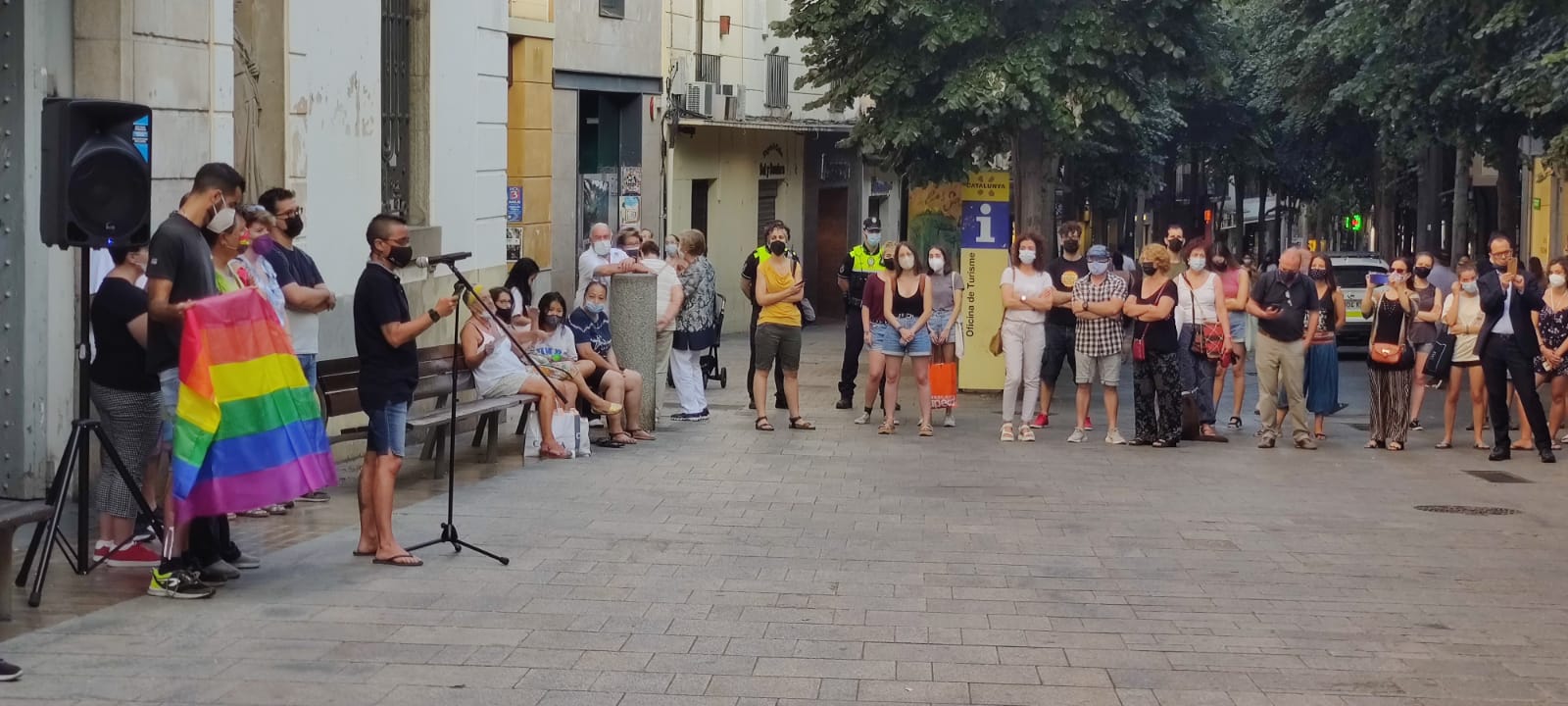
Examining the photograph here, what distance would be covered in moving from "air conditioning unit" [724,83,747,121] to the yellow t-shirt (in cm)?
1574

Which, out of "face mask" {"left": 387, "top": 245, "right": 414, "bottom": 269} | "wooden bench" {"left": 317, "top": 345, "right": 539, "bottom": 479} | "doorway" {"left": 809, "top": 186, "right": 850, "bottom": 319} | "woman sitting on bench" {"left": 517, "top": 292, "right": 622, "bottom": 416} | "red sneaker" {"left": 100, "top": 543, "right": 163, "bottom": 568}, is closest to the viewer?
"red sneaker" {"left": 100, "top": 543, "right": 163, "bottom": 568}

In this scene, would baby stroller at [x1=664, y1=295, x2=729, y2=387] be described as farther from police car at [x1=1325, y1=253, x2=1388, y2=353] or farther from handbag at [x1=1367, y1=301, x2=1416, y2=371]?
police car at [x1=1325, y1=253, x2=1388, y2=353]

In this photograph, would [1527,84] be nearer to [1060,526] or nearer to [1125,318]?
[1125,318]

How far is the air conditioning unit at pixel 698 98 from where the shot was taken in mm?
31391

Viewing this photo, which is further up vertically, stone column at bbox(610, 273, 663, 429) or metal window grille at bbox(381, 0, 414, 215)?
metal window grille at bbox(381, 0, 414, 215)

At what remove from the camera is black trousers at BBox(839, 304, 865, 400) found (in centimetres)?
1900

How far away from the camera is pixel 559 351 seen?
50.4ft

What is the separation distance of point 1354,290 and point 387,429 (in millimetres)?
21991

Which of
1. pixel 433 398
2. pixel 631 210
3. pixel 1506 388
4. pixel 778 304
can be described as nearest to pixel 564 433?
pixel 433 398

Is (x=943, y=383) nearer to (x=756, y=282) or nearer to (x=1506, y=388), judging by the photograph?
(x=756, y=282)

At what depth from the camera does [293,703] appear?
6.90 metres

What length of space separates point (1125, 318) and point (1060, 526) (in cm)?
551

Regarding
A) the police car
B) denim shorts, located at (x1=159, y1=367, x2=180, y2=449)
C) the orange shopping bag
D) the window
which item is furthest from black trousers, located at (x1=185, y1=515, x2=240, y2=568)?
the window

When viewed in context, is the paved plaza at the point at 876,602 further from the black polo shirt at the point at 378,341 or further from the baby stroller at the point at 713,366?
the baby stroller at the point at 713,366
